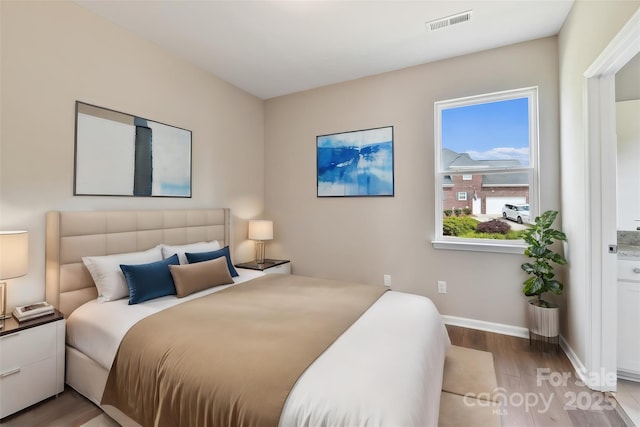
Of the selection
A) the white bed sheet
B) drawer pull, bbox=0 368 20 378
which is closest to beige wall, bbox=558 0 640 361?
the white bed sheet

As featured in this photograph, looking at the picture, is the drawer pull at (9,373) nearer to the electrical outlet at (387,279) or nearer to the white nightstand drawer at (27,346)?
the white nightstand drawer at (27,346)

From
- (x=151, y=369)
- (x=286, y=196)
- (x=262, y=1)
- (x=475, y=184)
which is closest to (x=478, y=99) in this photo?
(x=475, y=184)

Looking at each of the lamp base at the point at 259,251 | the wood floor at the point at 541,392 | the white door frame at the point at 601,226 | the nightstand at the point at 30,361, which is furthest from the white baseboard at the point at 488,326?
the nightstand at the point at 30,361

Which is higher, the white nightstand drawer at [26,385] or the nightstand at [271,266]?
the nightstand at [271,266]

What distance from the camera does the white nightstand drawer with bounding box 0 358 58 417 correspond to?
1.77 metres

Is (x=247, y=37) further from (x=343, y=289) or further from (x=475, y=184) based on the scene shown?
(x=475, y=184)

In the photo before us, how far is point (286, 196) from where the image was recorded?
4.18 metres

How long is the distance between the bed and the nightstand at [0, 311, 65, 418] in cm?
9

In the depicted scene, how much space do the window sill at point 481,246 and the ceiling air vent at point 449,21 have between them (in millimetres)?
2072

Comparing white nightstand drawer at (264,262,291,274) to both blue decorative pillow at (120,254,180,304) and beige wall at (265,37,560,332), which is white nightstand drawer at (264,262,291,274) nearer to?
beige wall at (265,37,560,332)

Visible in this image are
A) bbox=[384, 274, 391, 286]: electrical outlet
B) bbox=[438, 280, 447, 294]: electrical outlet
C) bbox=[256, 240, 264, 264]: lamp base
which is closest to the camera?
bbox=[438, 280, 447, 294]: electrical outlet

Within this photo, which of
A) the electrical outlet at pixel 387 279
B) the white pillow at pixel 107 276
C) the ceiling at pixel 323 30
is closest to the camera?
the white pillow at pixel 107 276

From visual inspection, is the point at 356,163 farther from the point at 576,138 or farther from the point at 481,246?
the point at 576,138

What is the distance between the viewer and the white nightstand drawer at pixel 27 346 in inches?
69.3
